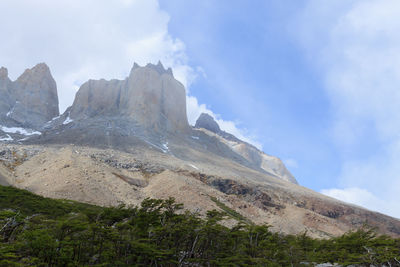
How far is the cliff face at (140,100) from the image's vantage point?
119531 millimetres

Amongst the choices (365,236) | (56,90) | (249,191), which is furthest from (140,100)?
(365,236)

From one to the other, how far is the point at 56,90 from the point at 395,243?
142240mm

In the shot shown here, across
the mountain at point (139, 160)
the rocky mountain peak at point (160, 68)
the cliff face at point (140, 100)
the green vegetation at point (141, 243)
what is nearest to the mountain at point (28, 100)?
the mountain at point (139, 160)

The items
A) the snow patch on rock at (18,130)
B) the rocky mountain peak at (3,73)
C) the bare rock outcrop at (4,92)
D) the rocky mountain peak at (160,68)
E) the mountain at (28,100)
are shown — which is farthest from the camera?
the rocky mountain peak at (160,68)

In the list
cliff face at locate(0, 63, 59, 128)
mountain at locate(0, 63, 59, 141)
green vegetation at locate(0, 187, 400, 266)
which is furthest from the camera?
cliff face at locate(0, 63, 59, 128)

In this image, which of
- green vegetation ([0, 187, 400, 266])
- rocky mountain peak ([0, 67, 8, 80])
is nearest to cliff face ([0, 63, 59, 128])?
rocky mountain peak ([0, 67, 8, 80])

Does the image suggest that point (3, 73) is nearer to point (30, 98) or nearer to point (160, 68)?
point (30, 98)

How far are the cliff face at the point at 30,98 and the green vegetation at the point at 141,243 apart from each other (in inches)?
4060

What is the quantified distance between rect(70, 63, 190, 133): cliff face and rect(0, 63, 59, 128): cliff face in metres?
12.3

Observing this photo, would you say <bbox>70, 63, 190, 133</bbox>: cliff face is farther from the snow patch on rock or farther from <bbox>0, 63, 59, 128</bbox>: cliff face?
the snow patch on rock

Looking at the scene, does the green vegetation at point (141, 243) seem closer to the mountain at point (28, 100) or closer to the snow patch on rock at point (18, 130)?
the snow patch on rock at point (18, 130)

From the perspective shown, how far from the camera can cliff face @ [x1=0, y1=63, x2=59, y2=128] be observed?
4766 inches

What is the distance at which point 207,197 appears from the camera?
195 feet

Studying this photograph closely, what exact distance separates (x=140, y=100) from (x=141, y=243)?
349 ft
